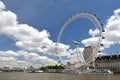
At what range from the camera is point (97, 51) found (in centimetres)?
12900

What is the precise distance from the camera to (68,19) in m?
126

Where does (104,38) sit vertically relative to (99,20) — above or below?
below

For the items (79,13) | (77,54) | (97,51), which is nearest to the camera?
(79,13)

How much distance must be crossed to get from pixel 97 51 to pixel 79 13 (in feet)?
68.7

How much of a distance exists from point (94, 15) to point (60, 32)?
1858cm

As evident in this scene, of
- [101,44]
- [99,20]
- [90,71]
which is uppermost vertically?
[99,20]

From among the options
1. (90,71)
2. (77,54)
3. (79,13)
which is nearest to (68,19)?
(79,13)

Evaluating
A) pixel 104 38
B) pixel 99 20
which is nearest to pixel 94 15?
pixel 99 20

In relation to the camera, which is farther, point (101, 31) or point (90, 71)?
point (90, 71)

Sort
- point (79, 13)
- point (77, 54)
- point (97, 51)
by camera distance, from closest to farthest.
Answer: point (79, 13) < point (97, 51) < point (77, 54)

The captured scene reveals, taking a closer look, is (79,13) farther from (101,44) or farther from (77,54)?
(77,54)

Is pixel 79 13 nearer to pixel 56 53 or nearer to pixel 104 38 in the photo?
pixel 104 38

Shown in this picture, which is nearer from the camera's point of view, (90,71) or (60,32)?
(60,32)

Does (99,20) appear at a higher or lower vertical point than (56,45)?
higher
